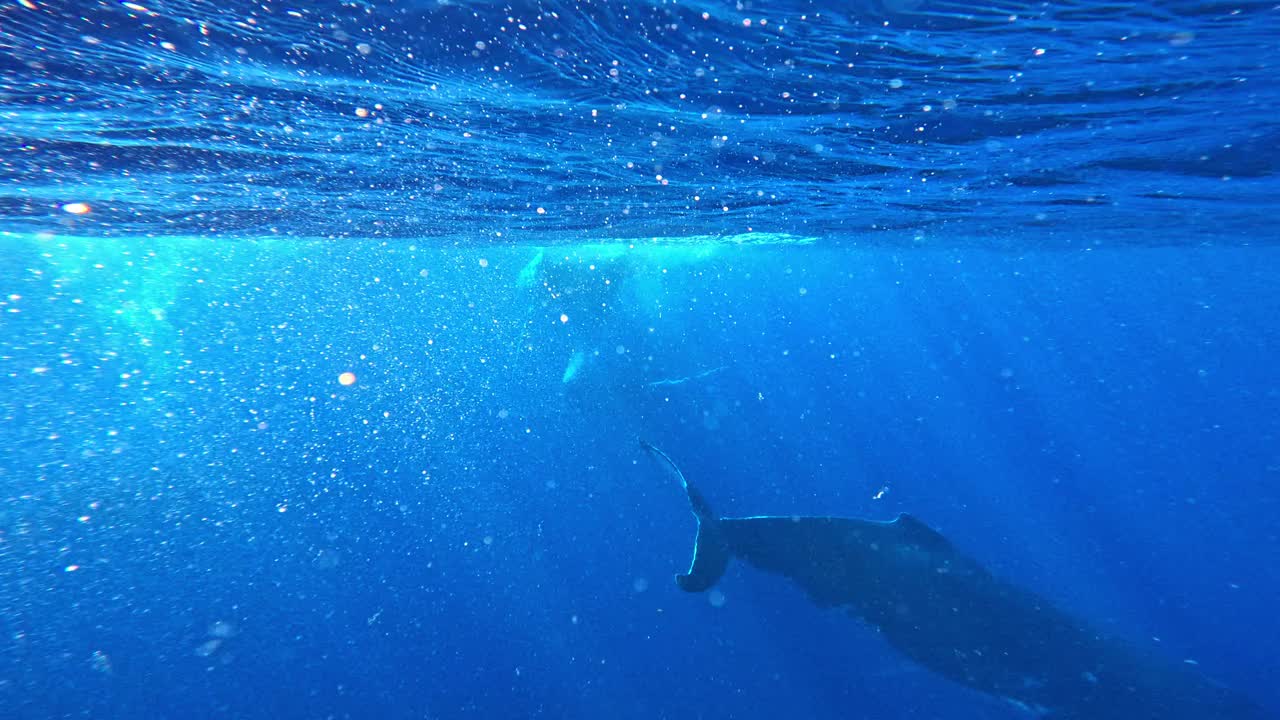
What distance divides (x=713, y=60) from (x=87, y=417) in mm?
105050

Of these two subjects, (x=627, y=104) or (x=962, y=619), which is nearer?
(x=627, y=104)

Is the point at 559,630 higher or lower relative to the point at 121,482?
higher

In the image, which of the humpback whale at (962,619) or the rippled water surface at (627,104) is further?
the humpback whale at (962,619)

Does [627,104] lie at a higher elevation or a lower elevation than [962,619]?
higher

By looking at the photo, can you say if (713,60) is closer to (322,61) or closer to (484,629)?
(322,61)

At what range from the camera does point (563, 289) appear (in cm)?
2894

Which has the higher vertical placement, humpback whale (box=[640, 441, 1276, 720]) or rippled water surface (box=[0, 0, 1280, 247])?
rippled water surface (box=[0, 0, 1280, 247])

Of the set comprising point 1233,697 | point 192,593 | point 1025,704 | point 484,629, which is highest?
point 1233,697

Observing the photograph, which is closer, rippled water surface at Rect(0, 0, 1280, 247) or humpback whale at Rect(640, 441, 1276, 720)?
rippled water surface at Rect(0, 0, 1280, 247)

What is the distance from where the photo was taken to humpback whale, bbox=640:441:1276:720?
856 cm

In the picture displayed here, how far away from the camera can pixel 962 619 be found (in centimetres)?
916

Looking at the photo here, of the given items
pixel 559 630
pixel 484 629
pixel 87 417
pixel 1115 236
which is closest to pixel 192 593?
pixel 484 629

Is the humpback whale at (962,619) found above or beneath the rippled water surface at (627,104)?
beneath

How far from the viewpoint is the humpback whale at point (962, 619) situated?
8562 mm
